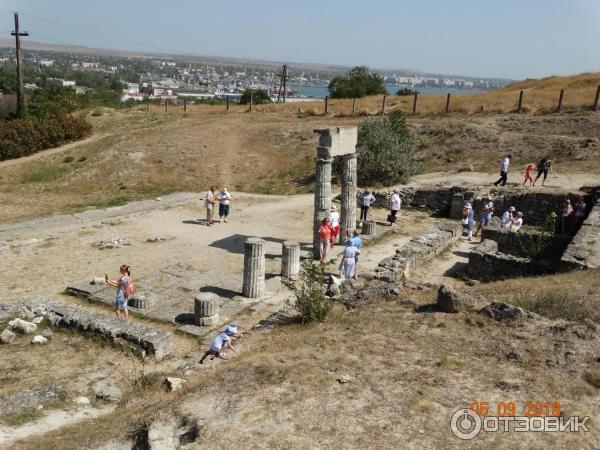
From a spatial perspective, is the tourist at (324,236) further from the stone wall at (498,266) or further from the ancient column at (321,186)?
the stone wall at (498,266)

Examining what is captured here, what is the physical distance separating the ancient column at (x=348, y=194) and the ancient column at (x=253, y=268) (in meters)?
4.74

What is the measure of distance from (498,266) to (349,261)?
3.76 m

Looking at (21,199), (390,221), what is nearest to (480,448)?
(390,221)

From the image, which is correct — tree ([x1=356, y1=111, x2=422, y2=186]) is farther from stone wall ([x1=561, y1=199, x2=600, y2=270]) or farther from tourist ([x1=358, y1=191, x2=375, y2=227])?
stone wall ([x1=561, y1=199, x2=600, y2=270])

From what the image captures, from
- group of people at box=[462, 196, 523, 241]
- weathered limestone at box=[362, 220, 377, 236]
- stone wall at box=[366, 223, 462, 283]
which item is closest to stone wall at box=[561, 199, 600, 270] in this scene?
group of people at box=[462, 196, 523, 241]

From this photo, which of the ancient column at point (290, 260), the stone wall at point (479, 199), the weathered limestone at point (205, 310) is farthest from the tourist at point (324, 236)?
the stone wall at point (479, 199)

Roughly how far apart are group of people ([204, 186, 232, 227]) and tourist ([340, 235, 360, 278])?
7549mm

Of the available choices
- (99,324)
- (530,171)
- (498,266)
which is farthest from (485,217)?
(99,324)

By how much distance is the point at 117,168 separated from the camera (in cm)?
2975

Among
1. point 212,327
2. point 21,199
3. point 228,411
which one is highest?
point 228,411

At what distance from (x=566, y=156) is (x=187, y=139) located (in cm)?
2075

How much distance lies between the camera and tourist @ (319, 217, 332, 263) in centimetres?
1470

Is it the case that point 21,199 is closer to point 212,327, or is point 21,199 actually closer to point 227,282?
point 227,282

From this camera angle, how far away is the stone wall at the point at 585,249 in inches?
472
